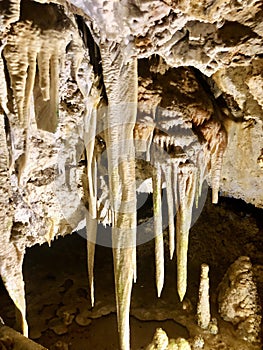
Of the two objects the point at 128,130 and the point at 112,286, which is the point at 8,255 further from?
the point at 112,286

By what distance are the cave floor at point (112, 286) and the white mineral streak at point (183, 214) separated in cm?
182

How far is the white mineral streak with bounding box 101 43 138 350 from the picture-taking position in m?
2.29

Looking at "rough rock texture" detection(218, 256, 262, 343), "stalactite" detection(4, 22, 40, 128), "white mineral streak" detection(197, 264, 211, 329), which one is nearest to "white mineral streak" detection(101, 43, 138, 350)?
"stalactite" detection(4, 22, 40, 128)

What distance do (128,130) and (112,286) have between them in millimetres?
3972

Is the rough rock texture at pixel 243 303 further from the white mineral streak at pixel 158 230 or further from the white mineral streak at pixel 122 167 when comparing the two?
the white mineral streak at pixel 122 167

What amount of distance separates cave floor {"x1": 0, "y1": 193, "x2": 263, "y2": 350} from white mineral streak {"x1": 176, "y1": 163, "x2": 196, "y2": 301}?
182cm

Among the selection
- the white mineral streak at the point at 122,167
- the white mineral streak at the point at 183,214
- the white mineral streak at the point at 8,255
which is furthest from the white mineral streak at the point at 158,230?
the white mineral streak at the point at 8,255

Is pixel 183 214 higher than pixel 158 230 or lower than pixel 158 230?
higher

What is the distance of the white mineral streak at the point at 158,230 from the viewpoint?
2918 millimetres

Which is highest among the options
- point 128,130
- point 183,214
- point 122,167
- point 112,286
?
point 128,130

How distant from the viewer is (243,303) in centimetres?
466

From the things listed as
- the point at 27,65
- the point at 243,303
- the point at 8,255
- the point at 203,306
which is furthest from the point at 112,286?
the point at 27,65

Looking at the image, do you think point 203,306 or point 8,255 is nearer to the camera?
point 8,255

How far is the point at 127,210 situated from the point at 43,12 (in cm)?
129
